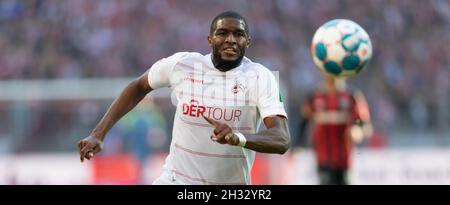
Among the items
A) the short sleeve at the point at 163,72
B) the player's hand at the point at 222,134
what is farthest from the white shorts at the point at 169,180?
the player's hand at the point at 222,134

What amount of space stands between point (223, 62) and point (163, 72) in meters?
0.50

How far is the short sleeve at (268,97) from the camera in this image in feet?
19.0

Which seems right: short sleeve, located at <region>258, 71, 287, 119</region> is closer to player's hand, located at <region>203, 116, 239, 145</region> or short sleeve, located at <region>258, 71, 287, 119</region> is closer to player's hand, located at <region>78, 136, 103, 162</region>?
player's hand, located at <region>203, 116, 239, 145</region>

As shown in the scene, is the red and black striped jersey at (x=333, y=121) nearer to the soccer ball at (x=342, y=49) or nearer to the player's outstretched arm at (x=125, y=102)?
the soccer ball at (x=342, y=49)

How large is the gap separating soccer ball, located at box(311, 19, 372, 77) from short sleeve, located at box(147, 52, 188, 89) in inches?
105

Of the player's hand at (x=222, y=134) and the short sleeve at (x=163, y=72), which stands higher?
the short sleeve at (x=163, y=72)

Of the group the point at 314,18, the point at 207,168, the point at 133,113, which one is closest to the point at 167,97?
the point at 133,113

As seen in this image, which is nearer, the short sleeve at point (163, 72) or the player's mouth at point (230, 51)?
the player's mouth at point (230, 51)

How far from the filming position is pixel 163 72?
625 centimetres

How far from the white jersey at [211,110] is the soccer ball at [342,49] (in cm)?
258

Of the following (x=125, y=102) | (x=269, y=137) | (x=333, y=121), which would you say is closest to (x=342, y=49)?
(x=125, y=102)
